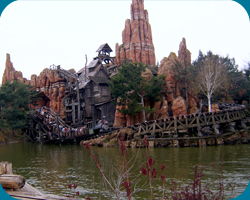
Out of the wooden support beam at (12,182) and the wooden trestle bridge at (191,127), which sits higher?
the wooden trestle bridge at (191,127)

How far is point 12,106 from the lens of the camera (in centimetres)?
3816

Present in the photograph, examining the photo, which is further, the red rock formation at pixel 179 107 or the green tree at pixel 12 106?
the green tree at pixel 12 106

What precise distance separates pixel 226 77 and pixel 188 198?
99.3ft

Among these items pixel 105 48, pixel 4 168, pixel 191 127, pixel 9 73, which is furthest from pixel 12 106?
pixel 4 168

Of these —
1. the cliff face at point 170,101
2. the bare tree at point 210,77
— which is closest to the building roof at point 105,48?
the cliff face at point 170,101

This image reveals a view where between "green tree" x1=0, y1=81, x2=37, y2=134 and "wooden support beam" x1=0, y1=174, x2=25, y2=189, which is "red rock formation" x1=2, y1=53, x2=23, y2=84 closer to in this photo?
"green tree" x1=0, y1=81, x2=37, y2=134

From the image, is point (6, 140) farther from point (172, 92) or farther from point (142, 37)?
point (142, 37)

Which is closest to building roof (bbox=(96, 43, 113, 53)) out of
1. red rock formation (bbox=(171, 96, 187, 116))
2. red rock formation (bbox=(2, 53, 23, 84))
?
red rock formation (bbox=(2, 53, 23, 84))

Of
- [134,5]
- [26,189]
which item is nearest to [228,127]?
[26,189]

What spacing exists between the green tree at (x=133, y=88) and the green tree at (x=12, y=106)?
15289 mm

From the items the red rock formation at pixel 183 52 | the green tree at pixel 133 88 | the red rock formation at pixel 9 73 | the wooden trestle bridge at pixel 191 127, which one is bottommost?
A: the wooden trestle bridge at pixel 191 127

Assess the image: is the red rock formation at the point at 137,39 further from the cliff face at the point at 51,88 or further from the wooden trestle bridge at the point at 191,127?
the wooden trestle bridge at the point at 191,127

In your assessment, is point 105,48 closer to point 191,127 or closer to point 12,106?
point 12,106

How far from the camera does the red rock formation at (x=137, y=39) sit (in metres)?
64.0
